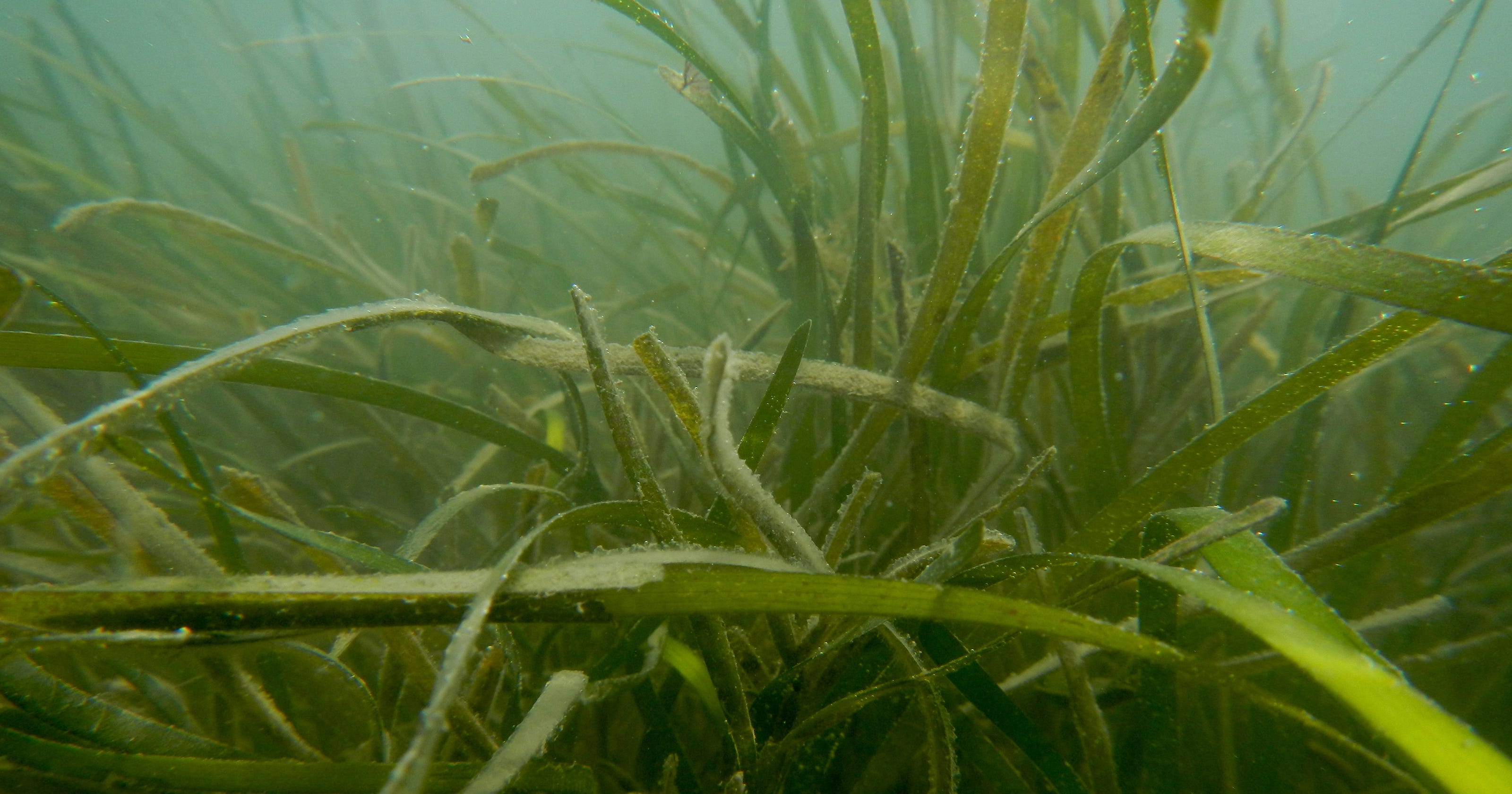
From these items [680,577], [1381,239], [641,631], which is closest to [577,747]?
[641,631]

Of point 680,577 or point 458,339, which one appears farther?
point 458,339

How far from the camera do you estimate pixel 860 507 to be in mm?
684

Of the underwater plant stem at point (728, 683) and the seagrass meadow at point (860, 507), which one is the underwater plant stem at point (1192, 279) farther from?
the underwater plant stem at point (728, 683)

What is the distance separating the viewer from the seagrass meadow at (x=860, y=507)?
48 centimetres

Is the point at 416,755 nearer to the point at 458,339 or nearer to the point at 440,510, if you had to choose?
the point at 440,510

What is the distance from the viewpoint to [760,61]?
1342mm

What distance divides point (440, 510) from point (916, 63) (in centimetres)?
105

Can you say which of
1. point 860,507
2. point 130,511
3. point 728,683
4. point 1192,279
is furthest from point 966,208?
point 130,511

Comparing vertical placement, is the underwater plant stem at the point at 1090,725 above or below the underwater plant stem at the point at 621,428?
below

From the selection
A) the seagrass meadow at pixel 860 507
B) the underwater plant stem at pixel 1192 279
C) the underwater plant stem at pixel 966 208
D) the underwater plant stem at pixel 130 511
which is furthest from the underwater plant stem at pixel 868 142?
the underwater plant stem at pixel 130 511

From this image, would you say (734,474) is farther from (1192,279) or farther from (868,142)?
(868,142)

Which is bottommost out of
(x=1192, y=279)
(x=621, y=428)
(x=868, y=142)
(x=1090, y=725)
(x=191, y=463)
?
(x=1090, y=725)

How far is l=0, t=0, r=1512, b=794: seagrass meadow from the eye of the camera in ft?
1.58

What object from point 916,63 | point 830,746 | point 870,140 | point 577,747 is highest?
point 916,63
